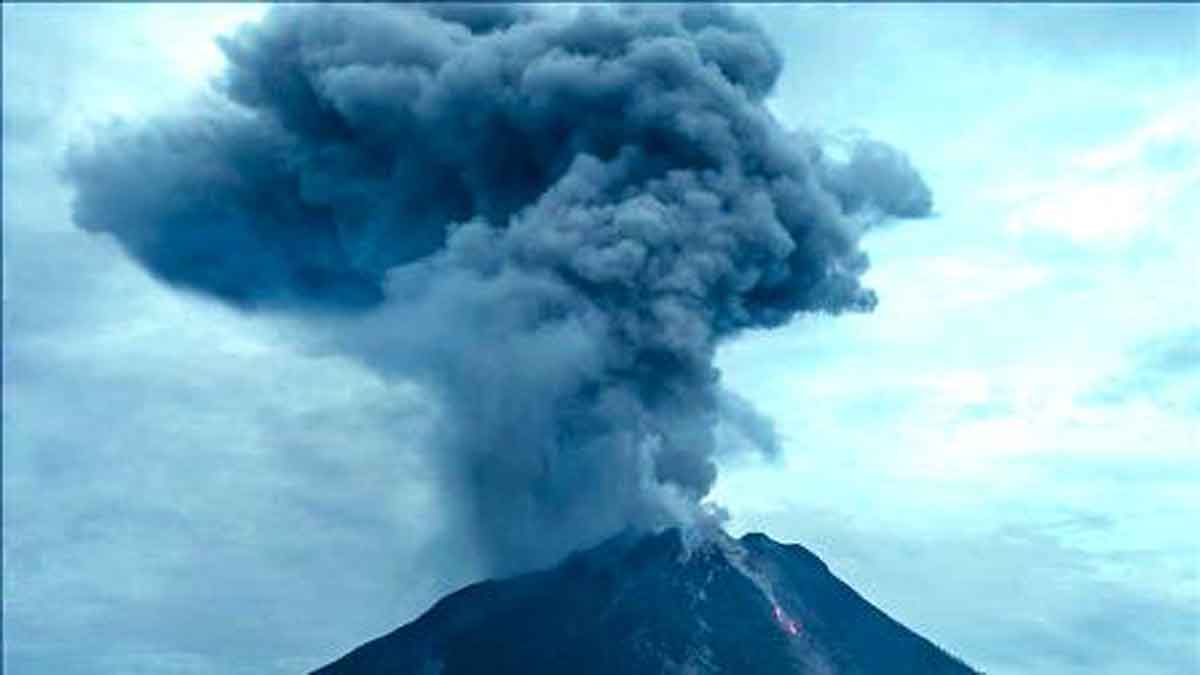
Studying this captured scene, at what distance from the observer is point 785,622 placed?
113000 mm

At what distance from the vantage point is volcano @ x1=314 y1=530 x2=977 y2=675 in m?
107

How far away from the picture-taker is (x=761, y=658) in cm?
10719

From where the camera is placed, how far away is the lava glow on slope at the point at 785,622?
111944mm

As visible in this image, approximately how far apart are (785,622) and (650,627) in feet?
34.1

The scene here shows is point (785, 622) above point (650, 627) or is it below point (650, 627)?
above

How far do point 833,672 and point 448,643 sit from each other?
25945mm

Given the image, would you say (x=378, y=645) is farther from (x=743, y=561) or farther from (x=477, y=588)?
(x=743, y=561)

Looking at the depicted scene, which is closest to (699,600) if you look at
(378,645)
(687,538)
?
(687,538)

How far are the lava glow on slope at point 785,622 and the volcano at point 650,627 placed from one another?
0.35 ft

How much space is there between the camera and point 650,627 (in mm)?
108750

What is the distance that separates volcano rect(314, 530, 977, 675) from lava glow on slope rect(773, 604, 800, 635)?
0.35 feet

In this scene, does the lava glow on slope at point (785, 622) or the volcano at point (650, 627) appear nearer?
the volcano at point (650, 627)

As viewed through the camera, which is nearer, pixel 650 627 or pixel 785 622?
pixel 650 627

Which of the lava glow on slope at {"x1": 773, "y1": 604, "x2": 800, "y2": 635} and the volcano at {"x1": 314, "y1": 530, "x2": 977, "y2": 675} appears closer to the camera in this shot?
the volcano at {"x1": 314, "y1": 530, "x2": 977, "y2": 675}
